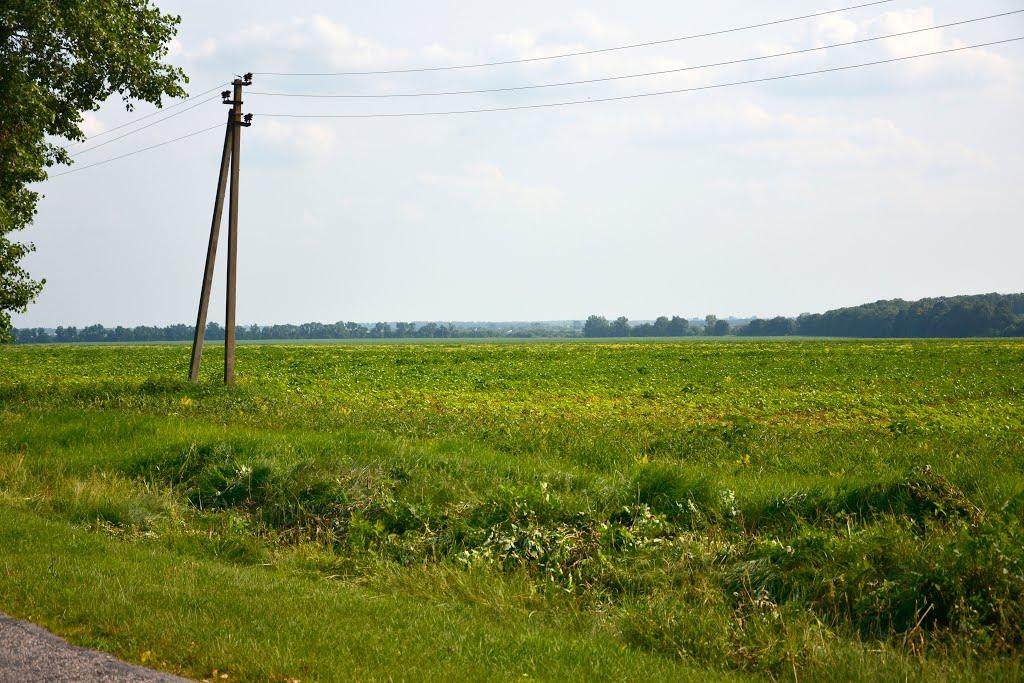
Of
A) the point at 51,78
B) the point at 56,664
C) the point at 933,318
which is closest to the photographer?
→ the point at 56,664

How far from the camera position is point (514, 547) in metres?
A: 9.64

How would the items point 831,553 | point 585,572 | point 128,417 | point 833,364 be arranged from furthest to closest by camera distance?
point 833,364 → point 128,417 → point 585,572 → point 831,553

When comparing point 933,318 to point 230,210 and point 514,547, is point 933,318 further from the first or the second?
point 514,547

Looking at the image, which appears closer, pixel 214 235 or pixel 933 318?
pixel 214 235

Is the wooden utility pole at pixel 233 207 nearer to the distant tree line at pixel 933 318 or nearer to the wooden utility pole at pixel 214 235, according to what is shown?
the wooden utility pole at pixel 214 235

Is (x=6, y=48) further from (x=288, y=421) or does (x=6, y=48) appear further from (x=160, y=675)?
(x=160, y=675)

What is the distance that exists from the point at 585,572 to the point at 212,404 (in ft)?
50.6

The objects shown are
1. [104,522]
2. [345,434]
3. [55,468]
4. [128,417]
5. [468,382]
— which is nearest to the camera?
[104,522]

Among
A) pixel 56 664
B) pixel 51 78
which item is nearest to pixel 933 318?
pixel 51 78

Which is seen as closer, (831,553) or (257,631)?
(257,631)

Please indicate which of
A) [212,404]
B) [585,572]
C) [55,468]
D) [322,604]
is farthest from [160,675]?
[212,404]

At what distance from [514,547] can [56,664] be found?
188 inches

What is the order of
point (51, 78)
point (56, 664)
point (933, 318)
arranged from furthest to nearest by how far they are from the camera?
1. point (933, 318)
2. point (51, 78)
3. point (56, 664)

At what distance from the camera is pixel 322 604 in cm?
757
